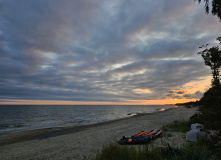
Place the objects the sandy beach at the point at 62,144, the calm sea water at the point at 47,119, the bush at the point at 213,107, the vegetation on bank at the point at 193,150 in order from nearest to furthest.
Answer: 1. the vegetation on bank at the point at 193,150
2. the bush at the point at 213,107
3. the sandy beach at the point at 62,144
4. the calm sea water at the point at 47,119

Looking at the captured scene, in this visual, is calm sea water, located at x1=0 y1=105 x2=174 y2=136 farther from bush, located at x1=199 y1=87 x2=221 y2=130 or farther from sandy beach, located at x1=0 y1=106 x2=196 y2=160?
bush, located at x1=199 y1=87 x2=221 y2=130

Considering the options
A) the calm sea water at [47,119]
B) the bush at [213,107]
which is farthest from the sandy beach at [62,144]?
the calm sea water at [47,119]

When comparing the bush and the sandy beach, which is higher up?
the bush

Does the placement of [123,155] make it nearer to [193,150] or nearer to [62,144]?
[193,150]

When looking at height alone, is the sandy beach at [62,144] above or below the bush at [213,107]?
below

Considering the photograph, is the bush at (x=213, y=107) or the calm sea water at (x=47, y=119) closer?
the bush at (x=213, y=107)

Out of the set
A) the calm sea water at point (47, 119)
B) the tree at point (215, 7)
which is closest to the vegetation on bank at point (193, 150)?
the tree at point (215, 7)

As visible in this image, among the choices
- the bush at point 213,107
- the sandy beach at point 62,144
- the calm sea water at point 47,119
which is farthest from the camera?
the calm sea water at point 47,119

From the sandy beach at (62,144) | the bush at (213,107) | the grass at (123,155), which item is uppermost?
the bush at (213,107)

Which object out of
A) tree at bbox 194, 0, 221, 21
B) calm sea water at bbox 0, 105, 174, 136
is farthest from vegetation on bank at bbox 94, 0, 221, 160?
calm sea water at bbox 0, 105, 174, 136

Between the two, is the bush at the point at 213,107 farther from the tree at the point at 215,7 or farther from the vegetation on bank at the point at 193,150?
the tree at the point at 215,7

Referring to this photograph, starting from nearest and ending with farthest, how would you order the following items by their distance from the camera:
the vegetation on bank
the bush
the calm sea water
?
the vegetation on bank
the bush
the calm sea water

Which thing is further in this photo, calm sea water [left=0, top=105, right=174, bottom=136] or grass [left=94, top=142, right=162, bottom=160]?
calm sea water [left=0, top=105, right=174, bottom=136]

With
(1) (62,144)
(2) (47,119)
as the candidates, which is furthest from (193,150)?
(2) (47,119)
